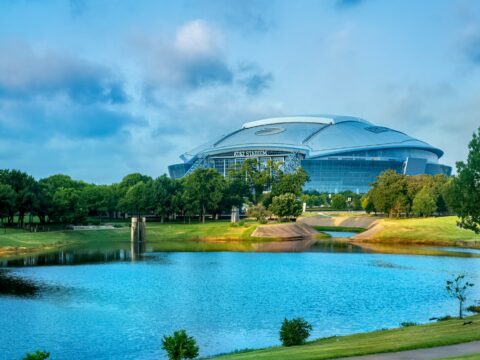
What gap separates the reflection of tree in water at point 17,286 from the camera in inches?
1407

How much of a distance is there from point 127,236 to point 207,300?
Result: 52180 millimetres

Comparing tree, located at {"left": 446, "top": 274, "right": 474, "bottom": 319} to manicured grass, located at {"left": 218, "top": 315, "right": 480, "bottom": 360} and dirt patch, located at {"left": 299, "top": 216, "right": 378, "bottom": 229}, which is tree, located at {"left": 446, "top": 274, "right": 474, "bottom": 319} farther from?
dirt patch, located at {"left": 299, "top": 216, "right": 378, "bottom": 229}

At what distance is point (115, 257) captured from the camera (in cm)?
5909

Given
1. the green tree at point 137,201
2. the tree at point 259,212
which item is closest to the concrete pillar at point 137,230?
the green tree at point 137,201

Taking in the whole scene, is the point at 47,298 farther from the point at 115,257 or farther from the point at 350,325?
the point at 115,257

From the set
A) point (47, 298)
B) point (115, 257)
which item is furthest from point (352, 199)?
point (47, 298)

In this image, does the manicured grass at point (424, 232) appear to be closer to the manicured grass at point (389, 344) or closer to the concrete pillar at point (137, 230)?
the concrete pillar at point (137, 230)

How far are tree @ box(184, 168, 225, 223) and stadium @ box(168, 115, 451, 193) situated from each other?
58874 mm

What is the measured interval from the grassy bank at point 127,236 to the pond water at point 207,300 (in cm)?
1292

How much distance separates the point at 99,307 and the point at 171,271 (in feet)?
52.0

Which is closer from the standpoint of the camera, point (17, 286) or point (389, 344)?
point (389, 344)

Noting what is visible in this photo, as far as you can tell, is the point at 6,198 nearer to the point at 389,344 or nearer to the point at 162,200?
the point at 162,200

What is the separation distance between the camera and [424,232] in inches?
2940

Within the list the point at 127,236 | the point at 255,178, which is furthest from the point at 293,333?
the point at 255,178
